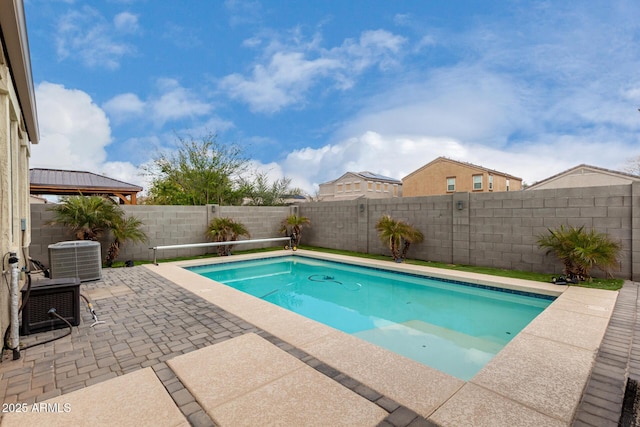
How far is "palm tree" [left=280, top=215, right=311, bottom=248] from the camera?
12852 millimetres

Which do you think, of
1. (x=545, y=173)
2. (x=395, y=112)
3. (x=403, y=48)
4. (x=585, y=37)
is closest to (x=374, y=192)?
(x=545, y=173)

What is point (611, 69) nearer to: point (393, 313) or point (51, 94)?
point (393, 313)

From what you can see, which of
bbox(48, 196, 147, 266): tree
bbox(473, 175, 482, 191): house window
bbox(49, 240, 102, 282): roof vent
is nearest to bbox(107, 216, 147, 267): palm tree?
bbox(48, 196, 147, 266): tree

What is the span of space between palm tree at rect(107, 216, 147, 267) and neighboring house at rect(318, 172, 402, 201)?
29049mm

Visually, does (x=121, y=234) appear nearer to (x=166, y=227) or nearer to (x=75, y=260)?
(x=166, y=227)

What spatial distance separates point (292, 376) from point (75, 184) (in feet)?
45.2

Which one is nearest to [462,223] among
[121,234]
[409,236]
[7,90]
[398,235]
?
[409,236]

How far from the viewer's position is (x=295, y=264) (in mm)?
10680

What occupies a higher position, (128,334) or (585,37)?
(585,37)

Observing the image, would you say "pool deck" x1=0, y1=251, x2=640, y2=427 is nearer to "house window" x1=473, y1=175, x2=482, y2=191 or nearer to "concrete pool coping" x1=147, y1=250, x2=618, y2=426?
"concrete pool coping" x1=147, y1=250, x2=618, y2=426

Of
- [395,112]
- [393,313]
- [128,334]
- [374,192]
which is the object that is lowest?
[393,313]

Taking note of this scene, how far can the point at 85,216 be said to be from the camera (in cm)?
815

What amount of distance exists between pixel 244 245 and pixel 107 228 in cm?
478

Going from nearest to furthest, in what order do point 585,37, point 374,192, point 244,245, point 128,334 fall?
point 128,334 → point 585,37 → point 244,245 → point 374,192
